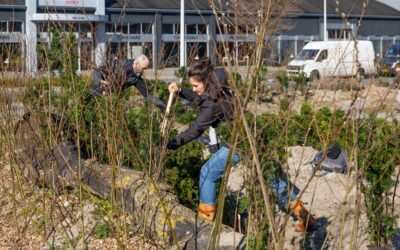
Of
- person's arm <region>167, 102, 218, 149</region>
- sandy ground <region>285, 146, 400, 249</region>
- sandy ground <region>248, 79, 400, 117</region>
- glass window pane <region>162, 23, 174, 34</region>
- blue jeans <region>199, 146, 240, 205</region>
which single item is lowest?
sandy ground <region>285, 146, 400, 249</region>

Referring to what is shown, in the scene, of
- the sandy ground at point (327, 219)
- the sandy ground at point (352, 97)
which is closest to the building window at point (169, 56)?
the sandy ground at point (327, 219)

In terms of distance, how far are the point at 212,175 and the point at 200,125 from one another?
1.25 feet

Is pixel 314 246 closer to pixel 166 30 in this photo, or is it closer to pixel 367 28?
pixel 166 30

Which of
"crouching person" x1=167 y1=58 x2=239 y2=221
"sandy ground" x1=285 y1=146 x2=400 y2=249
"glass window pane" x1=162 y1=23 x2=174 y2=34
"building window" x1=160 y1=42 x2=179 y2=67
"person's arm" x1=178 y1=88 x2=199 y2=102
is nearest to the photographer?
"crouching person" x1=167 y1=58 x2=239 y2=221

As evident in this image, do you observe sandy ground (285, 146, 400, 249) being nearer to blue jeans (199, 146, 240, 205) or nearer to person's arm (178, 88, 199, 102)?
blue jeans (199, 146, 240, 205)

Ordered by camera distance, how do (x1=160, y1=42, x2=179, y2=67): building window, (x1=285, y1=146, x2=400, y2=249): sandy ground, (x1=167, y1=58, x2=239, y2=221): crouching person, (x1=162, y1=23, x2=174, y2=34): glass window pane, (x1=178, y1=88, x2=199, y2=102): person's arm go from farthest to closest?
(x1=162, y1=23, x2=174, y2=34): glass window pane
(x1=160, y1=42, x2=179, y2=67): building window
(x1=178, y1=88, x2=199, y2=102): person's arm
(x1=285, y1=146, x2=400, y2=249): sandy ground
(x1=167, y1=58, x2=239, y2=221): crouching person

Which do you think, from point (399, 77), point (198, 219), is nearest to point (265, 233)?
point (198, 219)

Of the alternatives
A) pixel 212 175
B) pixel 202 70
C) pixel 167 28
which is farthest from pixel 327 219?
pixel 167 28

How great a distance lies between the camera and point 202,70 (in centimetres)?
586

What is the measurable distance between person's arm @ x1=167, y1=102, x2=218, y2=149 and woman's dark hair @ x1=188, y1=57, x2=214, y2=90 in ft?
0.67

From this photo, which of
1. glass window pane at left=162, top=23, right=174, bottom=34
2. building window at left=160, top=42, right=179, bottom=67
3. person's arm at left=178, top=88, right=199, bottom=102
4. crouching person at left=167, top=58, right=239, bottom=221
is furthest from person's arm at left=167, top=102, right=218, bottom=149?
glass window pane at left=162, top=23, right=174, bottom=34

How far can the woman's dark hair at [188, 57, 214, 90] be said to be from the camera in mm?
5844

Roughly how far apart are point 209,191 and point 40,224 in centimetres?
132

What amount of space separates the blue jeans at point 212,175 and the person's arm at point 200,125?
0.21 m
